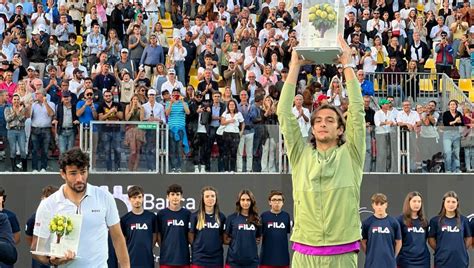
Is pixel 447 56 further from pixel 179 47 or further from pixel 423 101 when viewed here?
pixel 179 47

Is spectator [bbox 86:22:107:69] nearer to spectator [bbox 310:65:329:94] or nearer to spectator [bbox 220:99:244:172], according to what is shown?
spectator [bbox 310:65:329:94]

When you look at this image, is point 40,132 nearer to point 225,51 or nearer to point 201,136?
point 201,136

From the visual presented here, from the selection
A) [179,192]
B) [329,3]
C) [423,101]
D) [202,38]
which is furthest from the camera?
[202,38]

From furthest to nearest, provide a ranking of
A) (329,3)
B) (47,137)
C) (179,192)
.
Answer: (47,137) → (179,192) → (329,3)

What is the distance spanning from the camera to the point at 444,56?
26859 mm

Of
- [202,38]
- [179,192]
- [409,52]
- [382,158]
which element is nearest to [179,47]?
[202,38]

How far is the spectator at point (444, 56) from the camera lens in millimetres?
26562

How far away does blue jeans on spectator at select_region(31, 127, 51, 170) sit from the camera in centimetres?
1998

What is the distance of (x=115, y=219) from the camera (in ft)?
29.9

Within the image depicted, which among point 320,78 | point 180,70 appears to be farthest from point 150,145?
point 320,78

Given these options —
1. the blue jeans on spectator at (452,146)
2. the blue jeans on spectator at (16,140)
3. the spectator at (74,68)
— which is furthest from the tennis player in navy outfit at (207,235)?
the spectator at (74,68)

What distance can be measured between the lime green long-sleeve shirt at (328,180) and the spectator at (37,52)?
17.9 meters

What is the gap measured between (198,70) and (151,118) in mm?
5010

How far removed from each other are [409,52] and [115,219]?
62.0ft
